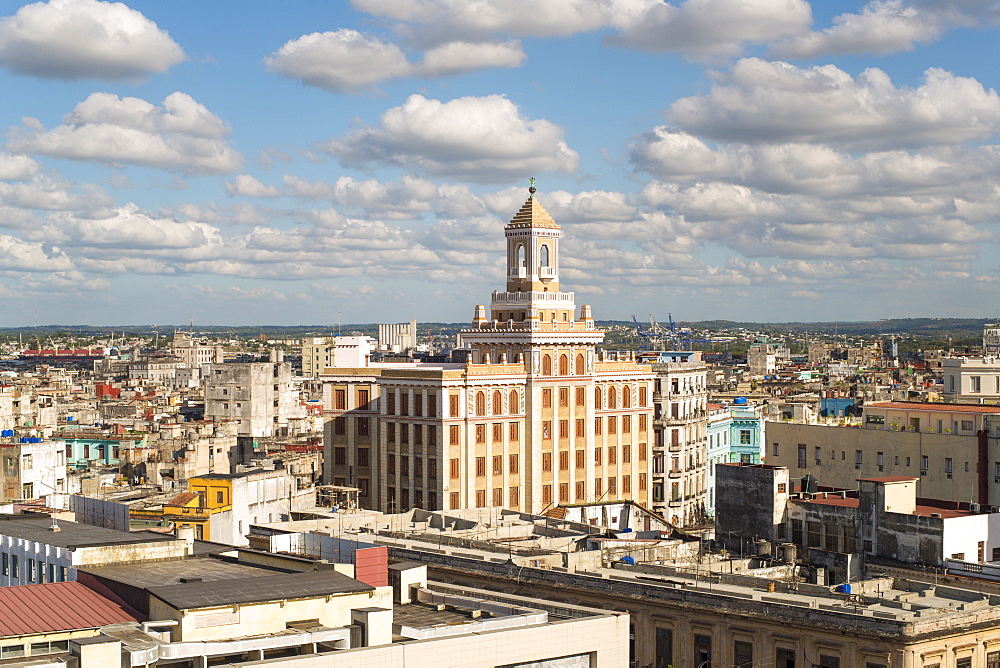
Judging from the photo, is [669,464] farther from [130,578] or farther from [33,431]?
[130,578]

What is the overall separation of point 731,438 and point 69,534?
331 feet

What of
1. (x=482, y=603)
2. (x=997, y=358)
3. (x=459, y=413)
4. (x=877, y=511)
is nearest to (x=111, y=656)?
(x=482, y=603)

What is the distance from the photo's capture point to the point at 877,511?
2931 inches

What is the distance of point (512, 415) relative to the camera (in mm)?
120062

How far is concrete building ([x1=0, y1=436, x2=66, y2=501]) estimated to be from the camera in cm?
11294

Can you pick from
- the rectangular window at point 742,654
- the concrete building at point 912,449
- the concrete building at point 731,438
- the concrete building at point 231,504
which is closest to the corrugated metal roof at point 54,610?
the rectangular window at point 742,654

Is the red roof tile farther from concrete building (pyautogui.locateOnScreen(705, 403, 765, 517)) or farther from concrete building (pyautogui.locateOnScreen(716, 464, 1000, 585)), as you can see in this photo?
concrete building (pyautogui.locateOnScreen(705, 403, 765, 517))

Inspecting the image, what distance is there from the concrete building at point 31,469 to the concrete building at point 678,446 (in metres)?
54.8

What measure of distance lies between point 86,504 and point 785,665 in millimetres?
38270

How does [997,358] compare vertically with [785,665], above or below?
above

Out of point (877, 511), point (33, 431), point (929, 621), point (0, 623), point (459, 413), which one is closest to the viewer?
point (0, 623)

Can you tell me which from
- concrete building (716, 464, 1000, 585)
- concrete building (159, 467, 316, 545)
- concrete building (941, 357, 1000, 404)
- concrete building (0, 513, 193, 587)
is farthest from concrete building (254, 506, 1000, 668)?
concrete building (941, 357, 1000, 404)

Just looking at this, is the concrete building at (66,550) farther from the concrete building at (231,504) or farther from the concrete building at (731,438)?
the concrete building at (731,438)

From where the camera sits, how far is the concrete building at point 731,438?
482 ft
